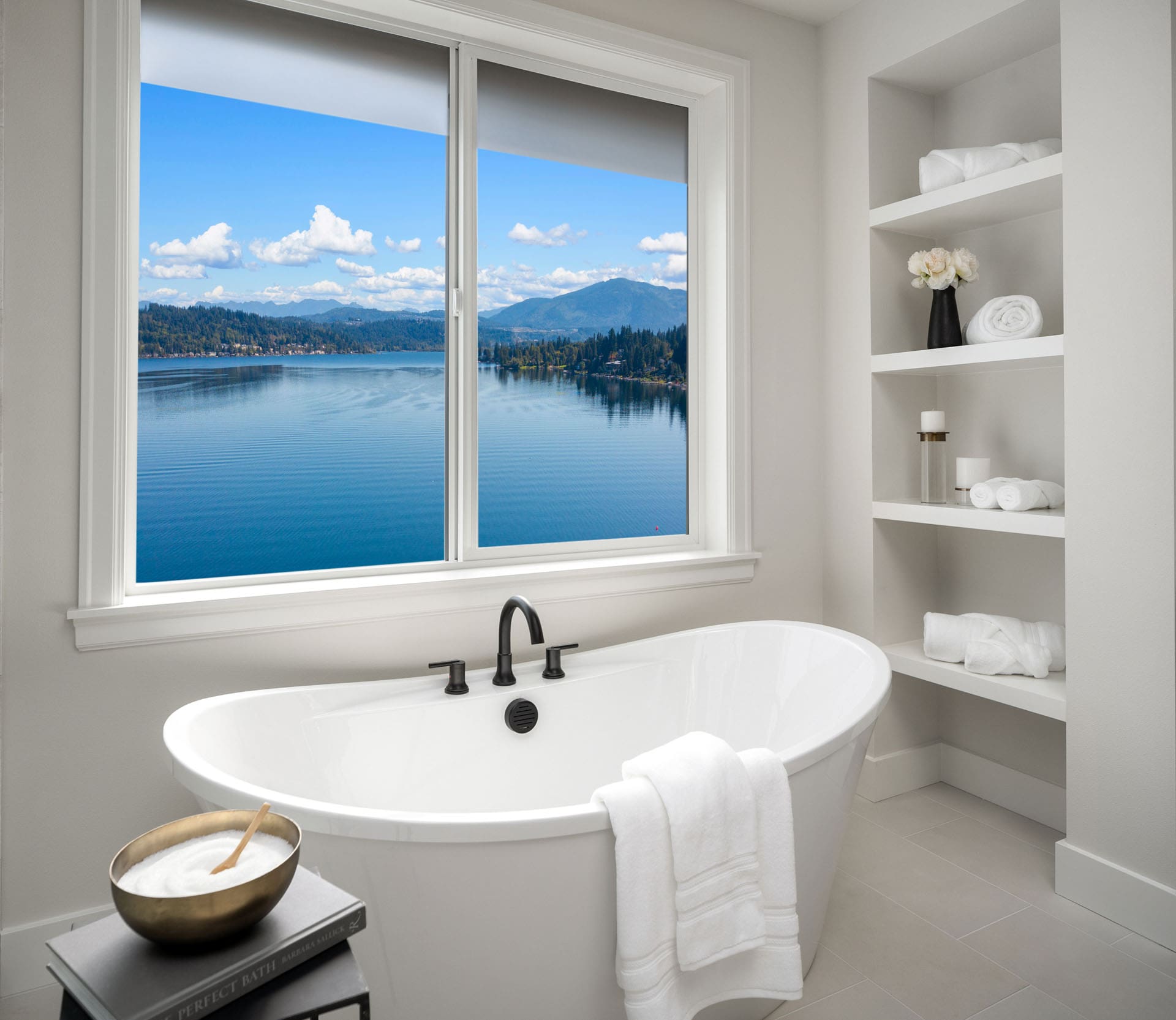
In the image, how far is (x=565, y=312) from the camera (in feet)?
8.61

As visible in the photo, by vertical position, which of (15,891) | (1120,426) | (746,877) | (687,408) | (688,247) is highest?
(688,247)

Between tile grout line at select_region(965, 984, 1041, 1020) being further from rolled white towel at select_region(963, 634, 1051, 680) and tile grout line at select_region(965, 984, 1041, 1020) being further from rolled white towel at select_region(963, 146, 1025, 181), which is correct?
rolled white towel at select_region(963, 146, 1025, 181)

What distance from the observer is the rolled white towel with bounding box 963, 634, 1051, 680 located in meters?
2.30

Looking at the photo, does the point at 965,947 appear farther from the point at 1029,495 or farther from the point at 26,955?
the point at 26,955

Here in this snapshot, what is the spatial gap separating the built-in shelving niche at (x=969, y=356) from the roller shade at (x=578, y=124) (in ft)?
2.40

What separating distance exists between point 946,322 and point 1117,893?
172 centimetres

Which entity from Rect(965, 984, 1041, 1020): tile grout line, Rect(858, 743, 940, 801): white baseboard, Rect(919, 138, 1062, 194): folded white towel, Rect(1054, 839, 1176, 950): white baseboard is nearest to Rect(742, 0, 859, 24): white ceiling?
Rect(919, 138, 1062, 194): folded white towel

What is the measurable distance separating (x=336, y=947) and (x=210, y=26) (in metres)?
2.31

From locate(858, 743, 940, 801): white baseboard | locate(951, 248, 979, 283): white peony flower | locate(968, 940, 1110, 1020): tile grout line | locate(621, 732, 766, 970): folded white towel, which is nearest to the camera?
locate(621, 732, 766, 970): folded white towel

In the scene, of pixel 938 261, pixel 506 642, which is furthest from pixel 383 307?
pixel 938 261

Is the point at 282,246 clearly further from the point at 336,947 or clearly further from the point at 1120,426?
the point at 1120,426

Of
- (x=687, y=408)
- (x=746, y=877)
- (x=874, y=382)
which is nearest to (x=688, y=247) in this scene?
(x=687, y=408)

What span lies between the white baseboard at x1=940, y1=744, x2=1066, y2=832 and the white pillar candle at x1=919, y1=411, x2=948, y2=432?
1.18 metres

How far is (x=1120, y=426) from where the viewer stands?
195 cm
